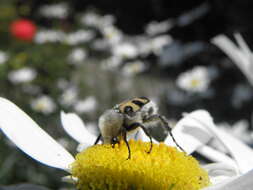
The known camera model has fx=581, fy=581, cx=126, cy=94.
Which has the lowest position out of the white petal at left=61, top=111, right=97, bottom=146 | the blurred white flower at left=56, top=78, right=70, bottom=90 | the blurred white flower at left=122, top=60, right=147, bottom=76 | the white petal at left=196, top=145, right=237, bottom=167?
the white petal at left=196, top=145, right=237, bottom=167

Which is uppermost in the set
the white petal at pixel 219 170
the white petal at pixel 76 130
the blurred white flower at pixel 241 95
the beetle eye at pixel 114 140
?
the blurred white flower at pixel 241 95

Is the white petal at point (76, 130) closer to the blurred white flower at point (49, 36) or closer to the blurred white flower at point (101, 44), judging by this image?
the blurred white flower at point (101, 44)

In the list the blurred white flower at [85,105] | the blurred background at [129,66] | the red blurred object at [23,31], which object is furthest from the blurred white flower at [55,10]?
the blurred white flower at [85,105]

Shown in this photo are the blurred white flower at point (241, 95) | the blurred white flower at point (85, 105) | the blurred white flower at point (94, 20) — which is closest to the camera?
the blurred white flower at point (85, 105)

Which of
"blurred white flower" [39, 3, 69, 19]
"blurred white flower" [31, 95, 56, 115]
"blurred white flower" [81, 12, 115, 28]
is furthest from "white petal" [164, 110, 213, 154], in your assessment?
"blurred white flower" [39, 3, 69, 19]

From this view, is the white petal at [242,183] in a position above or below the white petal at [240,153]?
below

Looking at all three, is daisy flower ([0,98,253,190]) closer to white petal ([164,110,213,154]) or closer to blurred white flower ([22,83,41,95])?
white petal ([164,110,213,154])

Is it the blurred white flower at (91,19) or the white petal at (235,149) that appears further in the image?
the blurred white flower at (91,19)

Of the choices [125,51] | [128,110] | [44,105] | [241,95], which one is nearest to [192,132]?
[128,110]
